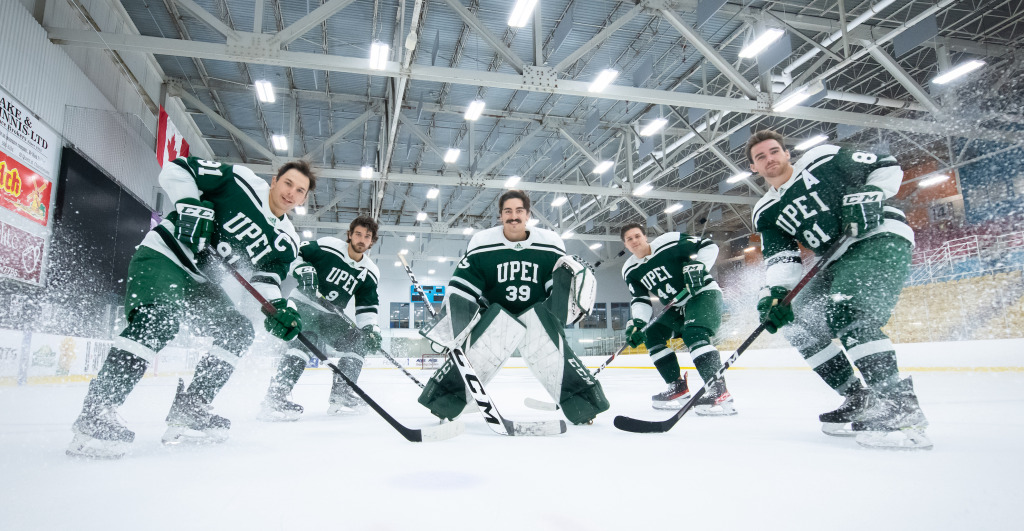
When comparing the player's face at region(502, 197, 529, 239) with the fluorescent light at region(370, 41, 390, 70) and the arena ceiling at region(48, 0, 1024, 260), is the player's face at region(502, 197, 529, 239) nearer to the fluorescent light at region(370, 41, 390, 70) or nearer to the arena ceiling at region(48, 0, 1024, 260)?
the arena ceiling at region(48, 0, 1024, 260)

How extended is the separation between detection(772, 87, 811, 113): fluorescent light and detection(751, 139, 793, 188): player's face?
20.0ft

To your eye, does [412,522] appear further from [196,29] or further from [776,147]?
[196,29]

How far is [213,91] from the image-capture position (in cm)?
994

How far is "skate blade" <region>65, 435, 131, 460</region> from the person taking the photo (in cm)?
155

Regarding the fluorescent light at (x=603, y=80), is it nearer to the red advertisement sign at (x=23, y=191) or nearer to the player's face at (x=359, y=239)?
the player's face at (x=359, y=239)

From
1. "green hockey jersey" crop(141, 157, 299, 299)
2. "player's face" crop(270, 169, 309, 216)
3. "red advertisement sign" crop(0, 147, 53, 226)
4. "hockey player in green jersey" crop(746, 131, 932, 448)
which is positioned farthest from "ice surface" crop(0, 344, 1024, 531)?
"red advertisement sign" crop(0, 147, 53, 226)

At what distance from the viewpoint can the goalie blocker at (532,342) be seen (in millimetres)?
2359

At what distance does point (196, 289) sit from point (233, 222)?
278 mm

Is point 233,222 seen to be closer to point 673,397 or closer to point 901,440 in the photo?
point 901,440

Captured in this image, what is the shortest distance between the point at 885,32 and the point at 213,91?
11179 millimetres

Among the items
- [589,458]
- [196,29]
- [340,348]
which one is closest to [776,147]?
[589,458]

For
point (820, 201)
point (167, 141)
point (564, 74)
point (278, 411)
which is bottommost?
point (278, 411)

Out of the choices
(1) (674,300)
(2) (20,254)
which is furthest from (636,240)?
(2) (20,254)

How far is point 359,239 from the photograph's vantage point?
3.46 meters
